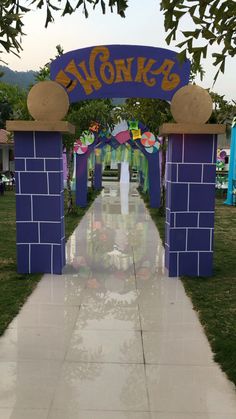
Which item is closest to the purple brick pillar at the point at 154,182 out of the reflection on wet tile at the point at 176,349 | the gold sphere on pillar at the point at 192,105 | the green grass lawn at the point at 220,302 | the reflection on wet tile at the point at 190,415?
the green grass lawn at the point at 220,302

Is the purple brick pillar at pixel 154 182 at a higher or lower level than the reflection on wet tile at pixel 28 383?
higher

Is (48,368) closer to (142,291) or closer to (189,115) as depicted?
(142,291)

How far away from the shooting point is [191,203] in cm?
675

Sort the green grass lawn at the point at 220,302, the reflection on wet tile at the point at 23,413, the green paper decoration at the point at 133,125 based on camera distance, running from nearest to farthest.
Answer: the reflection on wet tile at the point at 23,413 → the green grass lawn at the point at 220,302 → the green paper decoration at the point at 133,125

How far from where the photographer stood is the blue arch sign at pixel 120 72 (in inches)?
263

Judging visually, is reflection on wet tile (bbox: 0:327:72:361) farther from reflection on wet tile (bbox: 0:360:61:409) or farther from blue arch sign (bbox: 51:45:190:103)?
blue arch sign (bbox: 51:45:190:103)

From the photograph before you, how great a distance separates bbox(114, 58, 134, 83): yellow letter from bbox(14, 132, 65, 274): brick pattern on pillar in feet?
4.20

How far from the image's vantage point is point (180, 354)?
4133mm

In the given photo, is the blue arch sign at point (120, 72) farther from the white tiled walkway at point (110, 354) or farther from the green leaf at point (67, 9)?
the green leaf at point (67, 9)

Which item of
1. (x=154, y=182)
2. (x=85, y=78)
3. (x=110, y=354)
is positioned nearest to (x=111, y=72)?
(x=85, y=78)

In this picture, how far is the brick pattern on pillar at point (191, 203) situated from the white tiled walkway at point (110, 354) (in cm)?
43

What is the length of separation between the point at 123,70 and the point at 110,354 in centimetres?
434

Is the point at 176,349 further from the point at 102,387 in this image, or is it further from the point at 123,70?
the point at 123,70

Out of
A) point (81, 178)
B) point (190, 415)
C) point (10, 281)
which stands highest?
point (81, 178)
